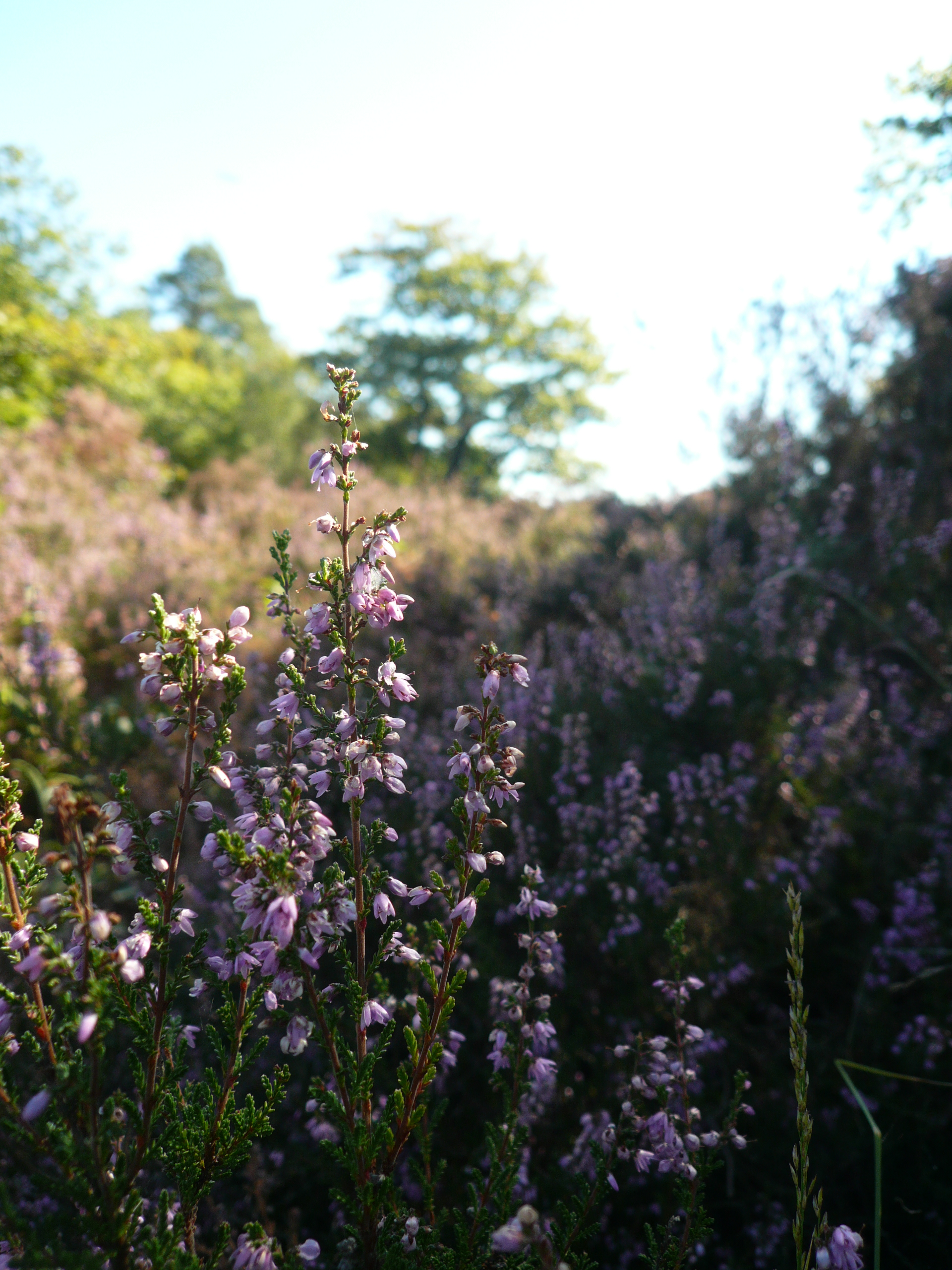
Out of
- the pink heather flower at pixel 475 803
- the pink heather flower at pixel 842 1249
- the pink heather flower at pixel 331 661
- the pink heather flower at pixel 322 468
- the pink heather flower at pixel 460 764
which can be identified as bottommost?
the pink heather flower at pixel 842 1249

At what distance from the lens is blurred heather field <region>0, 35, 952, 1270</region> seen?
2342 millimetres

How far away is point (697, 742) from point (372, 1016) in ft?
10.1

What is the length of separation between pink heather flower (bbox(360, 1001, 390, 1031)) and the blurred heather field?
1.49 feet

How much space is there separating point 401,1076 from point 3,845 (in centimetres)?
83

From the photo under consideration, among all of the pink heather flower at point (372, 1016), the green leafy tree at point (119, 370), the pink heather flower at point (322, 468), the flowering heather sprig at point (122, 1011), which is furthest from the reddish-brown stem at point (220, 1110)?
the green leafy tree at point (119, 370)

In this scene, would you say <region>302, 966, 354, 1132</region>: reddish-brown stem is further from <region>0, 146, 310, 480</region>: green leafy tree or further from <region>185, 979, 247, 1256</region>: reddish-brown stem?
<region>0, 146, 310, 480</region>: green leafy tree

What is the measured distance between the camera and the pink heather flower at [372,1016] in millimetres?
1280

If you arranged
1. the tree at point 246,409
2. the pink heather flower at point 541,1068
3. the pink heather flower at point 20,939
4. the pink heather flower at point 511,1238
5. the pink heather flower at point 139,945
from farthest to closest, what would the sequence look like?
the tree at point 246,409
the pink heather flower at point 541,1068
the pink heather flower at point 139,945
the pink heather flower at point 20,939
the pink heather flower at point 511,1238

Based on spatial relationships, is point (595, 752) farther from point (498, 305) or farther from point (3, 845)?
point (498, 305)

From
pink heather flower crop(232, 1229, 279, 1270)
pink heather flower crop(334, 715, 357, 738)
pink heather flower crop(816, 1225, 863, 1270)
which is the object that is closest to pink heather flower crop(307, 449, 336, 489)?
pink heather flower crop(334, 715, 357, 738)

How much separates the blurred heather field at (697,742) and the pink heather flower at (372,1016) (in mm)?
454

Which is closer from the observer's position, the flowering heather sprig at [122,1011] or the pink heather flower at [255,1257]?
the flowering heather sprig at [122,1011]

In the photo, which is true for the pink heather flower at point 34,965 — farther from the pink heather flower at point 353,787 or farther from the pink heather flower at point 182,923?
the pink heather flower at point 353,787

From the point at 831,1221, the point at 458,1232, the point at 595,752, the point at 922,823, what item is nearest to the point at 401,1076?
the point at 458,1232
